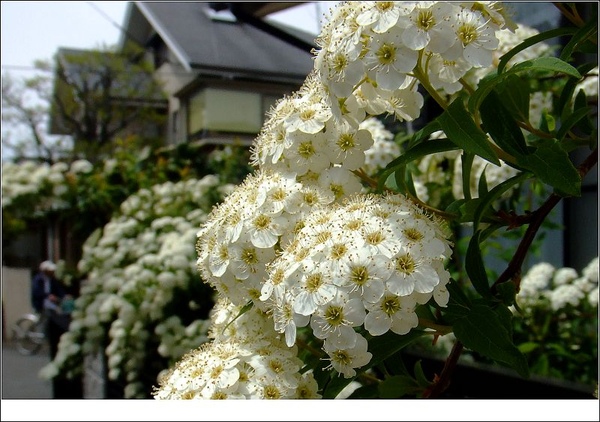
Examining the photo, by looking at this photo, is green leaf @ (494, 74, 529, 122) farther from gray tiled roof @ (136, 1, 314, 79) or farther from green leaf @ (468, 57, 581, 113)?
gray tiled roof @ (136, 1, 314, 79)

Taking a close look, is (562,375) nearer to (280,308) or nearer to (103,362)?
(103,362)

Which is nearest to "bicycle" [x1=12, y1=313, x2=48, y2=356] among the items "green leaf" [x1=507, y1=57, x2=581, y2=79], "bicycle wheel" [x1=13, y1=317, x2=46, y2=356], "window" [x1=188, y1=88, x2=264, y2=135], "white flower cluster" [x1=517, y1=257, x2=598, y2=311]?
"bicycle wheel" [x1=13, y1=317, x2=46, y2=356]

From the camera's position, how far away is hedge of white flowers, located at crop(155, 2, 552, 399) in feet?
2.19

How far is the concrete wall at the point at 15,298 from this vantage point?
8.00 metres

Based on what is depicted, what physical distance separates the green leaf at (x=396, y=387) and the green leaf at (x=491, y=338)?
18cm

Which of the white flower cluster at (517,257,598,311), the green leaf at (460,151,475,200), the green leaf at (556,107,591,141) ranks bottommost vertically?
the white flower cluster at (517,257,598,311)

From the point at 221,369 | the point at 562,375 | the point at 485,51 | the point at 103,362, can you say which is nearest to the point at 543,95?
the point at 562,375

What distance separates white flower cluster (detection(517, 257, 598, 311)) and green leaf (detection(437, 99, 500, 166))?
7.44 ft

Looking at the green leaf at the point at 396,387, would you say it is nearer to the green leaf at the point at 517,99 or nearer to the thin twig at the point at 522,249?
the thin twig at the point at 522,249

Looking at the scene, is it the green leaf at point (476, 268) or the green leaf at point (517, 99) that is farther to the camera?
the green leaf at point (517, 99)

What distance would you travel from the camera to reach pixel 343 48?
2.42ft

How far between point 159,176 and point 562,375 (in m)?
2.59

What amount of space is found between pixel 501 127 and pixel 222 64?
18.9 feet

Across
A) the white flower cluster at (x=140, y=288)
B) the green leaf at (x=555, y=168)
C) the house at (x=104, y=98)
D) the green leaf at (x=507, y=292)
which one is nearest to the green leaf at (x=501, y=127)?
the green leaf at (x=555, y=168)
